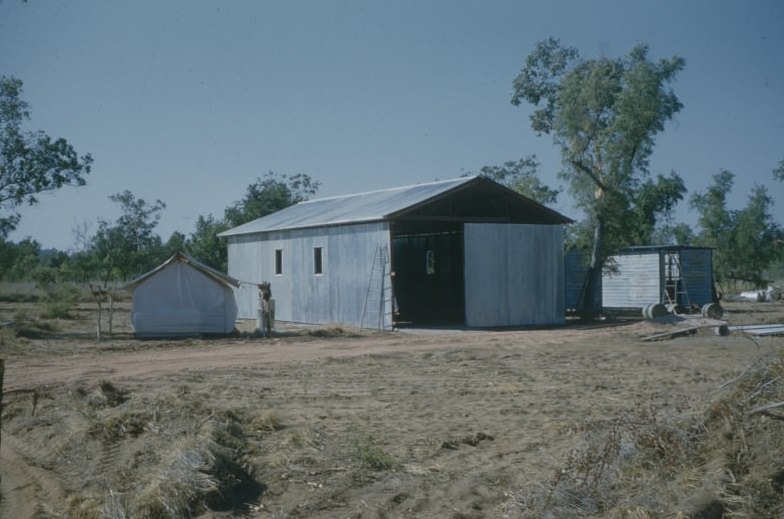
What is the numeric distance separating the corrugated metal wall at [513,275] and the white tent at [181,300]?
6807mm

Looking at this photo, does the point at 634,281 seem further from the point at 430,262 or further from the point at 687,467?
the point at 687,467

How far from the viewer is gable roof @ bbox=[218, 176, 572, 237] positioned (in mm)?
24234

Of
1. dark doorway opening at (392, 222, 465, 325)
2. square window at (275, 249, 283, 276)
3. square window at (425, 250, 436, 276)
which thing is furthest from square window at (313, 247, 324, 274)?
square window at (425, 250, 436, 276)

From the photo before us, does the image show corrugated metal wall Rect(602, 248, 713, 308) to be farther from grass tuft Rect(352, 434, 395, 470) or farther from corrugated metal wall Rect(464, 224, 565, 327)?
grass tuft Rect(352, 434, 395, 470)

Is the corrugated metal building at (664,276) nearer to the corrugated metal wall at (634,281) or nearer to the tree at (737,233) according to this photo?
the corrugated metal wall at (634,281)

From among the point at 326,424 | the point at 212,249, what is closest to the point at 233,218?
the point at 212,249

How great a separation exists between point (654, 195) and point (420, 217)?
13.1 metres

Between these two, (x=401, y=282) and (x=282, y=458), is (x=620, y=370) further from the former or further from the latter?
(x=401, y=282)

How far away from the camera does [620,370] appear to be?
558 inches

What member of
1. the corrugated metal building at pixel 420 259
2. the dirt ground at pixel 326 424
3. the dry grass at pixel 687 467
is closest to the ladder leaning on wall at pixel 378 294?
the corrugated metal building at pixel 420 259

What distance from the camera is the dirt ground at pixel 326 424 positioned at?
6672 mm

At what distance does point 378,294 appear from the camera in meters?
24.0

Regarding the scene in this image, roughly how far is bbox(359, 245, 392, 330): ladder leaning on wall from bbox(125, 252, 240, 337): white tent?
4.00 meters

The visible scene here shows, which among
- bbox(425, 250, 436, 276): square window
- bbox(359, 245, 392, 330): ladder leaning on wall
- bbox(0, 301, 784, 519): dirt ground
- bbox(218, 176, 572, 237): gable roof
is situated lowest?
bbox(0, 301, 784, 519): dirt ground
